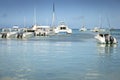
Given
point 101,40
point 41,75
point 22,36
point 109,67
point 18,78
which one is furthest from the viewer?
point 22,36

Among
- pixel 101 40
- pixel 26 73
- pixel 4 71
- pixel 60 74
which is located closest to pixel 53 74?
pixel 60 74

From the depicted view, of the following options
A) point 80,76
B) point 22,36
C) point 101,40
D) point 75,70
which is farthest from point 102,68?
point 22,36

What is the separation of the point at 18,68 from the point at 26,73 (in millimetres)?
1779

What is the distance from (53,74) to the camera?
47.7 ft

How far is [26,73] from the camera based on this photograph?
48.2ft

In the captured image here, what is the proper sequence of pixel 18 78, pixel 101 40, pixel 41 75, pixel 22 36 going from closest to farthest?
1. pixel 18 78
2. pixel 41 75
3. pixel 101 40
4. pixel 22 36

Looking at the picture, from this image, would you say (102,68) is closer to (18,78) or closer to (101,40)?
(18,78)

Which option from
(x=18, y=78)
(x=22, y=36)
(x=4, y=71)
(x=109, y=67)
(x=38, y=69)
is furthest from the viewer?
(x=22, y=36)

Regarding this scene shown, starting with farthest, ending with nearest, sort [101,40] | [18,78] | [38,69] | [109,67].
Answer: [101,40] → [109,67] → [38,69] → [18,78]

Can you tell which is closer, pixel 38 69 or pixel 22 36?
pixel 38 69

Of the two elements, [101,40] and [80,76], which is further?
[101,40]

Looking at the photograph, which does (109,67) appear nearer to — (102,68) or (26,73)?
(102,68)

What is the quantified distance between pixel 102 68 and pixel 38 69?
342 cm

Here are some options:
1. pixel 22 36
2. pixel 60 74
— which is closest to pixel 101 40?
pixel 22 36
